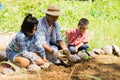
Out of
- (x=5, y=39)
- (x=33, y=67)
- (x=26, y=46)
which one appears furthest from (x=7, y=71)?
(x=5, y=39)

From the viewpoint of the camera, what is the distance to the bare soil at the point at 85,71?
4699 mm

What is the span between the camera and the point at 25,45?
5000 millimetres

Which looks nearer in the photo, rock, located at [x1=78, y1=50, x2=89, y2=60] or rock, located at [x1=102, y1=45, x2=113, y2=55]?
rock, located at [x1=78, y1=50, x2=89, y2=60]

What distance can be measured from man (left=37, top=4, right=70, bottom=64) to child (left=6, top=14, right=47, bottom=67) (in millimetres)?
178

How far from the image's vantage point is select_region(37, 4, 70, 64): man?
531cm

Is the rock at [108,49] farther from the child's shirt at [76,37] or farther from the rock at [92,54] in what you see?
the child's shirt at [76,37]

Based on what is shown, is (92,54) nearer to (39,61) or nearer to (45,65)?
(45,65)

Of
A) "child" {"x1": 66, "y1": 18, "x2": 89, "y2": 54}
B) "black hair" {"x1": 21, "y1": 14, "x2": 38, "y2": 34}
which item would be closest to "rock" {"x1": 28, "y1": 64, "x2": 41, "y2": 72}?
"black hair" {"x1": 21, "y1": 14, "x2": 38, "y2": 34}

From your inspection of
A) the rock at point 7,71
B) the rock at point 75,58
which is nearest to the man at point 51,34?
the rock at point 75,58

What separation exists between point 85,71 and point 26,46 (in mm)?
957

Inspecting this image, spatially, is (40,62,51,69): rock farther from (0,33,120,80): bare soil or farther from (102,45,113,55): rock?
(102,45,113,55): rock

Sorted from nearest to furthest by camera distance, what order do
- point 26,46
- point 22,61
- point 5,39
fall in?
point 22,61, point 26,46, point 5,39

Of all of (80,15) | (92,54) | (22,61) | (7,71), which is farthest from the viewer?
(80,15)

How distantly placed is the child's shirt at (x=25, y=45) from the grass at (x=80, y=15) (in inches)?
54.3
